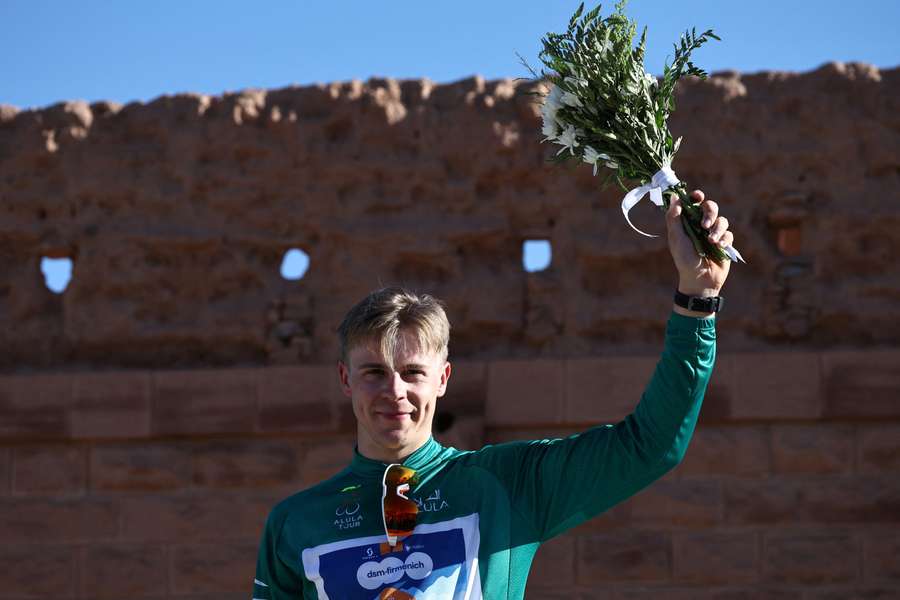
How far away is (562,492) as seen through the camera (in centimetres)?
283

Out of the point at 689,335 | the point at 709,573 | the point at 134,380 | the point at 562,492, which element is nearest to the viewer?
the point at 689,335

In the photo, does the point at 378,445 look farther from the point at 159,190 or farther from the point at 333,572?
the point at 159,190

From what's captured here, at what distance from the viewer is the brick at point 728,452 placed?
6180 mm

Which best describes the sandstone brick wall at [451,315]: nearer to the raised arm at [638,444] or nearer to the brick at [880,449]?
the brick at [880,449]

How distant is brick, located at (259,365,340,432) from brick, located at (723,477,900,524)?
6.65ft

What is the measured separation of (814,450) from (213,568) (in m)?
3.03

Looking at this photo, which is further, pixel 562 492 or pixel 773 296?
pixel 773 296

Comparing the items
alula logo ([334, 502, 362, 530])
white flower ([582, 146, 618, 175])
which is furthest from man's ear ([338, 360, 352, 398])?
white flower ([582, 146, 618, 175])

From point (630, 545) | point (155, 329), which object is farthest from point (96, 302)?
point (630, 545)

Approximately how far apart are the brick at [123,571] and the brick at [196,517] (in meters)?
0.08

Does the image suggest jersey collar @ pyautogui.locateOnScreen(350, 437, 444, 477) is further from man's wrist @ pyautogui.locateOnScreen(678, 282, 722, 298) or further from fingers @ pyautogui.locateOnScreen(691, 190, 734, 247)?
fingers @ pyautogui.locateOnScreen(691, 190, 734, 247)

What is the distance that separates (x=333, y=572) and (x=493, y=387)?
371cm

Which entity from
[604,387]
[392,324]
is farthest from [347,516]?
[604,387]

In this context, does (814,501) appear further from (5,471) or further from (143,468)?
(5,471)
